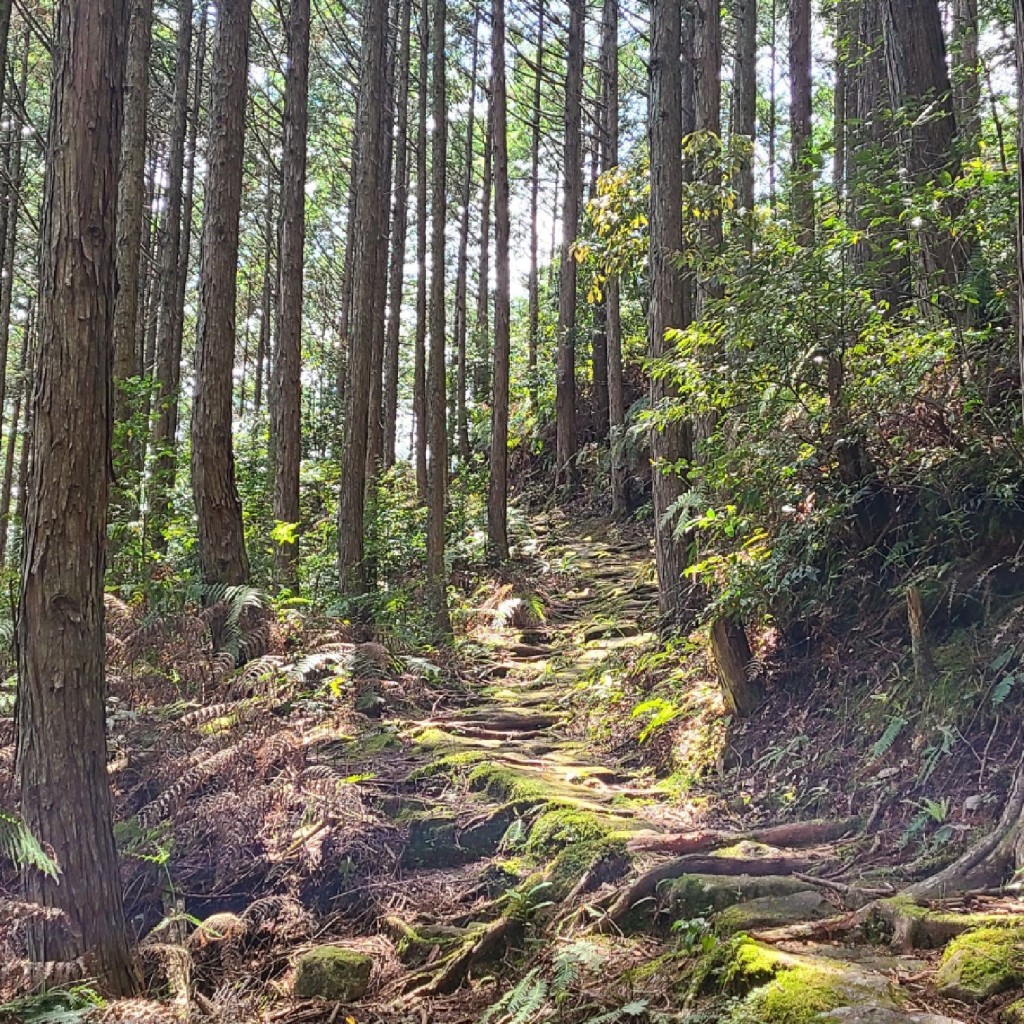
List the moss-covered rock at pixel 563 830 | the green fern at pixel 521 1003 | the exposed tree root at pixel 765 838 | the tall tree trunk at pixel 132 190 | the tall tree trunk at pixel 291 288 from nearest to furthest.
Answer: the green fern at pixel 521 1003 → the exposed tree root at pixel 765 838 → the moss-covered rock at pixel 563 830 → the tall tree trunk at pixel 132 190 → the tall tree trunk at pixel 291 288

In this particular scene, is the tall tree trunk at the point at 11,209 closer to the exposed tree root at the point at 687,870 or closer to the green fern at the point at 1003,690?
the exposed tree root at the point at 687,870

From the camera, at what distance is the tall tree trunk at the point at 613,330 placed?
15.2m

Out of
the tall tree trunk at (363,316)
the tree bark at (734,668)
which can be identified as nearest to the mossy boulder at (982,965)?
the tree bark at (734,668)

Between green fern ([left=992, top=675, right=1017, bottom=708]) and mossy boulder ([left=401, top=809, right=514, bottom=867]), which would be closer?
green fern ([left=992, top=675, right=1017, bottom=708])

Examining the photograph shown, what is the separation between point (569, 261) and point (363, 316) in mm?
6760

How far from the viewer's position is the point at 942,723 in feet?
13.0

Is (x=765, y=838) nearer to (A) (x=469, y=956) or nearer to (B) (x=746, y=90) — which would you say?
(A) (x=469, y=956)

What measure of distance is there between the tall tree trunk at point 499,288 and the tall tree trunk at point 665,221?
16.4 feet

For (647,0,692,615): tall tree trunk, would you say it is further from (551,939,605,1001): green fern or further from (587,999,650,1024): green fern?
(587,999,650,1024): green fern

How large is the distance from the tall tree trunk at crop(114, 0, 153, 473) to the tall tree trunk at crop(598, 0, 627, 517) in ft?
24.0

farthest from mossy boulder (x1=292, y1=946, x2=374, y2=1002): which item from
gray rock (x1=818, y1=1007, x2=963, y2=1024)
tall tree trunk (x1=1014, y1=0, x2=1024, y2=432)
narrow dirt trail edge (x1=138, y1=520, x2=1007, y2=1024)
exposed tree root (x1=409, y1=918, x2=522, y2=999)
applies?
tall tree trunk (x1=1014, y1=0, x2=1024, y2=432)

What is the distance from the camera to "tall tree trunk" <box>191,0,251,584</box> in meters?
7.64

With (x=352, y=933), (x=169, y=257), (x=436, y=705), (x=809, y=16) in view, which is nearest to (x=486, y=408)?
(x=169, y=257)

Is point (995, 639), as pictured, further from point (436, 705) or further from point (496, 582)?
point (496, 582)
